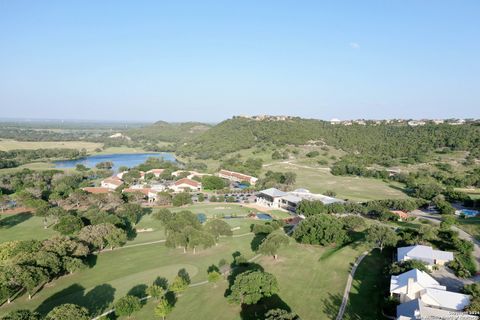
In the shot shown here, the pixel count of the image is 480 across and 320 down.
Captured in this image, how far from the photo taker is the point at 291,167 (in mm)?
109250

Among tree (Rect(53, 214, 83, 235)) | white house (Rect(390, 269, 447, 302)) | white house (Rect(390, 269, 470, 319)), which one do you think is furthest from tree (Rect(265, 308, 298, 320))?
tree (Rect(53, 214, 83, 235))

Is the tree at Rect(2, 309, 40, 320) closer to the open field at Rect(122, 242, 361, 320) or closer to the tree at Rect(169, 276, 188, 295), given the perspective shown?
the open field at Rect(122, 242, 361, 320)

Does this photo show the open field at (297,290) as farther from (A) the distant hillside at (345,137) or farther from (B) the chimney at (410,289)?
(A) the distant hillside at (345,137)

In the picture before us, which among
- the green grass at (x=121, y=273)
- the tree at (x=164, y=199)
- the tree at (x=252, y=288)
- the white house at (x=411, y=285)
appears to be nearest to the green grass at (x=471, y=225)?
the white house at (x=411, y=285)

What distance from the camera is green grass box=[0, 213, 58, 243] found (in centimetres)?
4481

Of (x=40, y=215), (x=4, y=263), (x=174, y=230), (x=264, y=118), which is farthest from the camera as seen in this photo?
(x=264, y=118)

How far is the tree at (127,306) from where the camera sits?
2509cm

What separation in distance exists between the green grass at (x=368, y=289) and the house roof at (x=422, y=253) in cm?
205

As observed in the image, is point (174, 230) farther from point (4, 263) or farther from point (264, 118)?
point (264, 118)

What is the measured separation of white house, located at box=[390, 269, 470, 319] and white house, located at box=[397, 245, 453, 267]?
4.42m

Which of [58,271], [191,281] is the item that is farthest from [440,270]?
[58,271]

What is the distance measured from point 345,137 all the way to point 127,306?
12792 centimetres

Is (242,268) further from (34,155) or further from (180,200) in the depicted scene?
(34,155)

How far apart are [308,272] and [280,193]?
34.8m
